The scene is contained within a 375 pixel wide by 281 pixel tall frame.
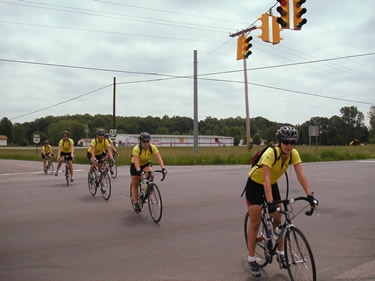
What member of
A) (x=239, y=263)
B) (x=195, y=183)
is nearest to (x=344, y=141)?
(x=195, y=183)

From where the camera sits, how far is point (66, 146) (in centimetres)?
1393

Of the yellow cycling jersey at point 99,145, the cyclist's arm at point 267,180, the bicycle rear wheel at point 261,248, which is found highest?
the yellow cycling jersey at point 99,145

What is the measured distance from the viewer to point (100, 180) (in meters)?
10.7

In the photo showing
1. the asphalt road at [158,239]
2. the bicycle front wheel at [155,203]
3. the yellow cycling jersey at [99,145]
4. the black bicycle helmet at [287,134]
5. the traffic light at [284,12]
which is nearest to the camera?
the black bicycle helmet at [287,134]

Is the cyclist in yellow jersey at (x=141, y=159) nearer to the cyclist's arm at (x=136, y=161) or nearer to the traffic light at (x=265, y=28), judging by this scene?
the cyclist's arm at (x=136, y=161)

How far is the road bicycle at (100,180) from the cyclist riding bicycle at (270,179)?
21.0 ft

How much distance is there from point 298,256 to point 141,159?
462 centimetres

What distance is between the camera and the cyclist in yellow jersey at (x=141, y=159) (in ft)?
24.9

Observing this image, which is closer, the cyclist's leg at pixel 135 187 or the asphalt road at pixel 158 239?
the asphalt road at pixel 158 239

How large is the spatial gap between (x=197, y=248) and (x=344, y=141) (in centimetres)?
13759


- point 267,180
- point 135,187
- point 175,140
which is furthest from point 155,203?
point 175,140

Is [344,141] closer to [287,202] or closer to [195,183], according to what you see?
[195,183]

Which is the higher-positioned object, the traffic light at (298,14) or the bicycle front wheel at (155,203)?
the traffic light at (298,14)

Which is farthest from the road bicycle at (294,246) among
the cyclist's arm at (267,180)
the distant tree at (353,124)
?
the distant tree at (353,124)
